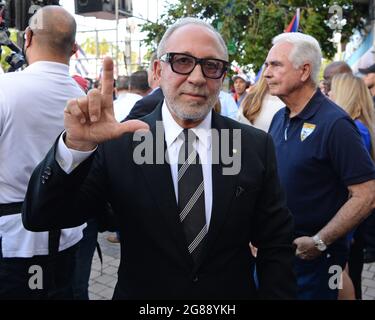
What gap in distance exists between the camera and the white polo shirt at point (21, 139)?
1983 mm

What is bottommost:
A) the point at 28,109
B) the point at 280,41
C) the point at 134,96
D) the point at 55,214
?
the point at 134,96

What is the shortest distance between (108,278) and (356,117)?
291cm

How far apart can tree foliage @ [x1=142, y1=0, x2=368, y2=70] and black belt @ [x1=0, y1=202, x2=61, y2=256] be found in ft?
28.3

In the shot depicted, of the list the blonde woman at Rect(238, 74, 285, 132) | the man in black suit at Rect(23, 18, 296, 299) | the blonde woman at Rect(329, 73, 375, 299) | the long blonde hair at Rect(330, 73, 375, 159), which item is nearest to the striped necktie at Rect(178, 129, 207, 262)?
the man in black suit at Rect(23, 18, 296, 299)

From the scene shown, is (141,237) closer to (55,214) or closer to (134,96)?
(55,214)

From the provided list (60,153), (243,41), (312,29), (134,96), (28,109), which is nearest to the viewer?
(60,153)

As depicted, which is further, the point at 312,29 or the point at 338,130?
the point at 312,29

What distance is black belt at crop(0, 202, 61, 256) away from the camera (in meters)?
2.02

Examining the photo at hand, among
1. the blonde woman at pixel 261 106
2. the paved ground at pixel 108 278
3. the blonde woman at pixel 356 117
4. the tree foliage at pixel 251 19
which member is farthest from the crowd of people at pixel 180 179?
the tree foliage at pixel 251 19

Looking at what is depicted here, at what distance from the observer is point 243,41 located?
10.6m

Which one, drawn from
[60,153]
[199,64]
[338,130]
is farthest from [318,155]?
[60,153]

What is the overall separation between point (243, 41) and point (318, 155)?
8868mm

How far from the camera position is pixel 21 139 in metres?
2.02

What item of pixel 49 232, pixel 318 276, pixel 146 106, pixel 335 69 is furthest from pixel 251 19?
pixel 49 232
